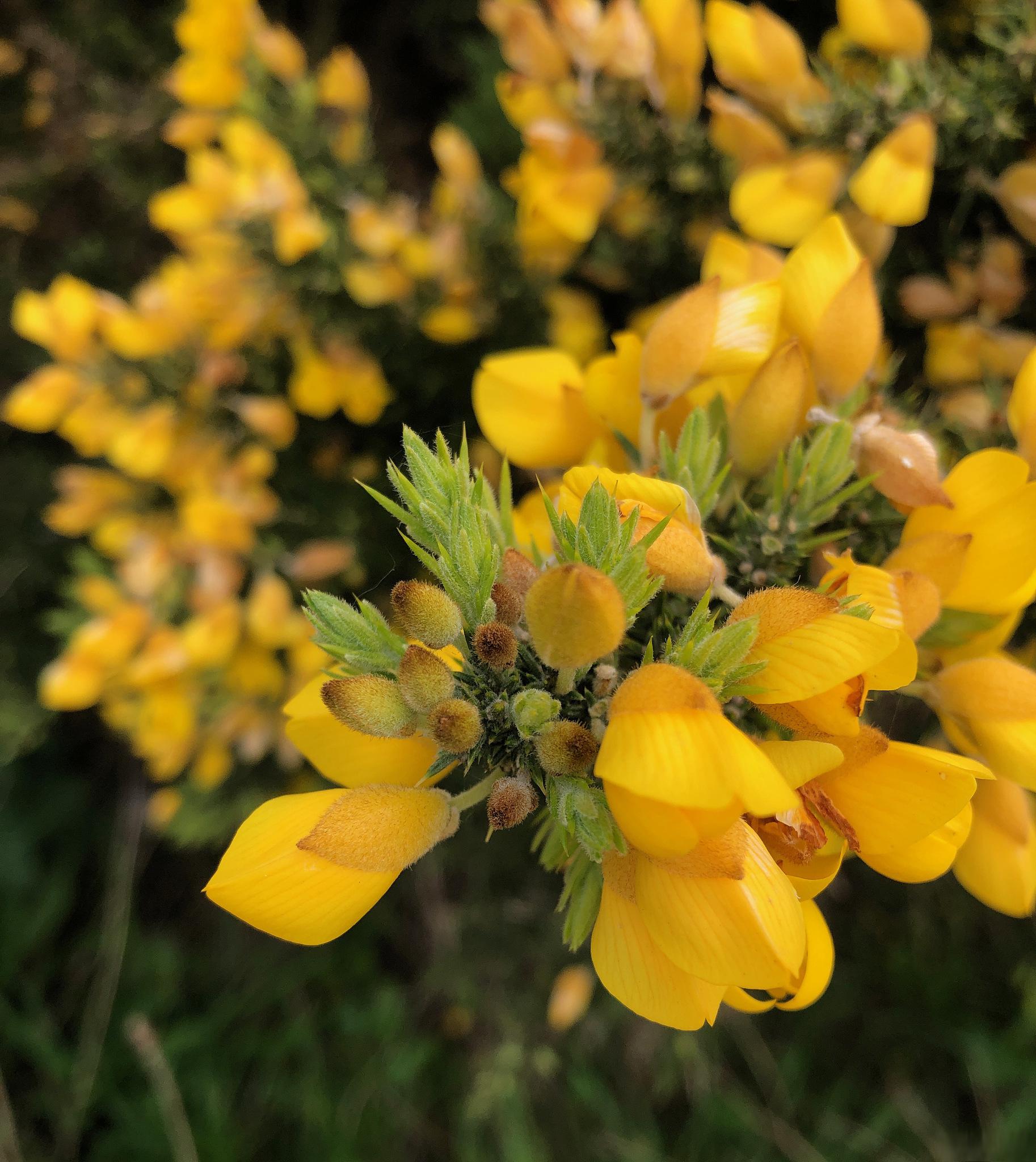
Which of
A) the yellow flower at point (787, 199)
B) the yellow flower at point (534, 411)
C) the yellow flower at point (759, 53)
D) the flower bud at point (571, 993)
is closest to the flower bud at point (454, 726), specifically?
the yellow flower at point (534, 411)

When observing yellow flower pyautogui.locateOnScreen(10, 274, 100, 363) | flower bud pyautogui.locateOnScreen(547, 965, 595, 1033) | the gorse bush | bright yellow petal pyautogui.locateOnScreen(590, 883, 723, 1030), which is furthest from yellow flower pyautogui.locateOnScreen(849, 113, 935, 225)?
flower bud pyautogui.locateOnScreen(547, 965, 595, 1033)

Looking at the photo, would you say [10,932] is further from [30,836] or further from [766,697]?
[766,697]

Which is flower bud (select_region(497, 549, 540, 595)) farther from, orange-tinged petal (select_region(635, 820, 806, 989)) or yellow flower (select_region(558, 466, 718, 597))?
orange-tinged petal (select_region(635, 820, 806, 989))

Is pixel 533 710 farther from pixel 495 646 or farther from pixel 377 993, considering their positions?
pixel 377 993

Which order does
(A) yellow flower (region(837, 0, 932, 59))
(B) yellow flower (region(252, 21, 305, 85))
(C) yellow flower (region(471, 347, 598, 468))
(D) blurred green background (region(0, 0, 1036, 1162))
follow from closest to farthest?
(C) yellow flower (region(471, 347, 598, 468)) < (A) yellow flower (region(837, 0, 932, 59)) < (B) yellow flower (region(252, 21, 305, 85)) < (D) blurred green background (region(0, 0, 1036, 1162))

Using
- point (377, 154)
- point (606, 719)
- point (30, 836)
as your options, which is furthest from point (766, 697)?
point (30, 836)

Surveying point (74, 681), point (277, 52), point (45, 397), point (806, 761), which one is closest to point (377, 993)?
point (74, 681)

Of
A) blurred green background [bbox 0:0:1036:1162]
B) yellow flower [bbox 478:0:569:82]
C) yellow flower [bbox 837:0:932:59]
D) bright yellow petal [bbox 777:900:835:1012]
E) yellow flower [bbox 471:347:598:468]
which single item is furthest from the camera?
blurred green background [bbox 0:0:1036:1162]

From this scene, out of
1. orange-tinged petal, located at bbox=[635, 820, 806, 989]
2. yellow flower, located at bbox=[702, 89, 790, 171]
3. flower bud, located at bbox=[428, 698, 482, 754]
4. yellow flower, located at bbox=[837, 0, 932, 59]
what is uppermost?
yellow flower, located at bbox=[837, 0, 932, 59]
